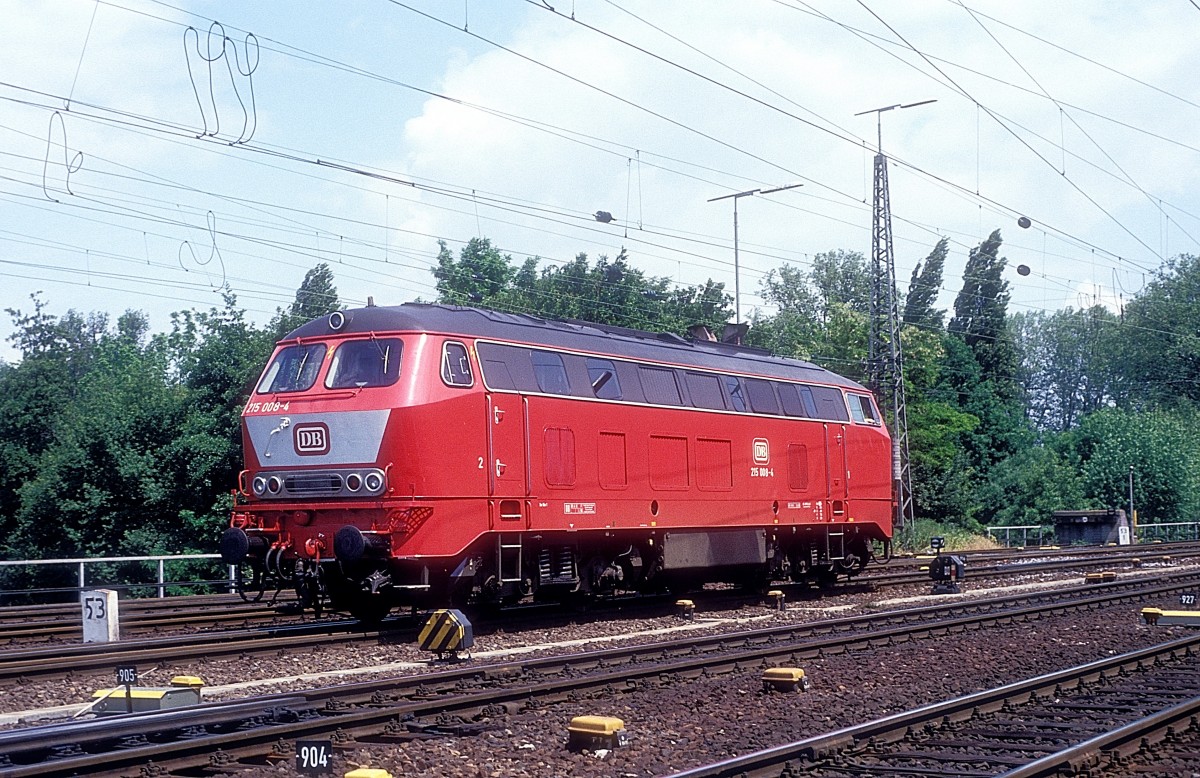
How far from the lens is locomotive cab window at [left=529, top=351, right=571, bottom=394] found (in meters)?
17.5

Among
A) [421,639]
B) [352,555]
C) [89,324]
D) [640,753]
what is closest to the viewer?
[640,753]

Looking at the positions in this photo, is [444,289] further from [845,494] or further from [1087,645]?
[1087,645]

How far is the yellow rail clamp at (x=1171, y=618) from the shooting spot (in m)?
16.8

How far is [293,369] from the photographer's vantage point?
16672 millimetres

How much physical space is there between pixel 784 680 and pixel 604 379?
7.46 meters

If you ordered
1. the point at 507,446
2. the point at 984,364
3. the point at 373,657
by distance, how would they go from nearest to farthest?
the point at 373,657
the point at 507,446
the point at 984,364

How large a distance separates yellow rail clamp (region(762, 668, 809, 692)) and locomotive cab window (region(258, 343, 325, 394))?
741 cm

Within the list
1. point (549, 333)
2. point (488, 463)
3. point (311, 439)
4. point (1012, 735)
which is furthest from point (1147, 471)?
point (1012, 735)

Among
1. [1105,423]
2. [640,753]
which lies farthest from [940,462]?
[640,753]

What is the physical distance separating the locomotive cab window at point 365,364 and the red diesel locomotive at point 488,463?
0.03 metres

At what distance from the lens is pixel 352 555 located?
48.0ft

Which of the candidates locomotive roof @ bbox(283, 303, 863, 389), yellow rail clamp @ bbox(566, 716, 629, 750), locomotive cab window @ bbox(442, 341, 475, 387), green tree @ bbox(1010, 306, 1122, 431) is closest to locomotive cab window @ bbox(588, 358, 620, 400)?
locomotive roof @ bbox(283, 303, 863, 389)

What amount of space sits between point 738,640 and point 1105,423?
158 ft

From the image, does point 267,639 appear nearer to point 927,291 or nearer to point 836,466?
point 836,466
